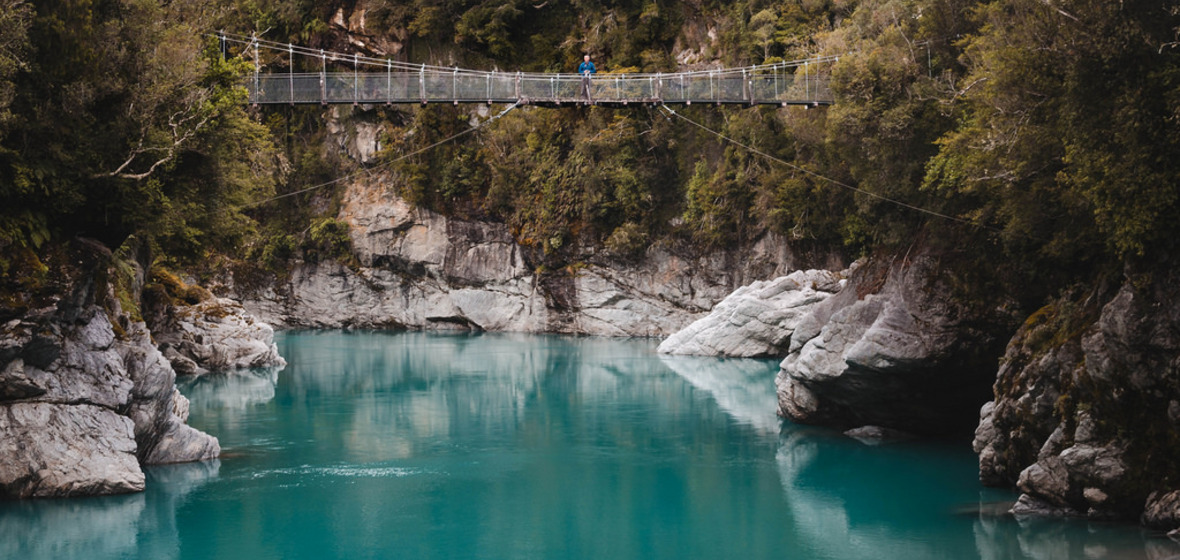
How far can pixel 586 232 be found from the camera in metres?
42.7

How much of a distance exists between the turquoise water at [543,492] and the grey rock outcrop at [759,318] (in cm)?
483

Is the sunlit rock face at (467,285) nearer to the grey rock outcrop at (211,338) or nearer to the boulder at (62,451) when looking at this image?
the grey rock outcrop at (211,338)

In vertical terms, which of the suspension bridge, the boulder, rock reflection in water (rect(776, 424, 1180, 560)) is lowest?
rock reflection in water (rect(776, 424, 1180, 560))

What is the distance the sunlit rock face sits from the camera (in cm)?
4075

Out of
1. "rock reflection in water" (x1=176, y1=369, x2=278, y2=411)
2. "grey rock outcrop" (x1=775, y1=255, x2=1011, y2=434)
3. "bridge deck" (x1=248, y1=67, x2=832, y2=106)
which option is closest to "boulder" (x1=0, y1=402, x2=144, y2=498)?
"rock reflection in water" (x1=176, y1=369, x2=278, y2=411)

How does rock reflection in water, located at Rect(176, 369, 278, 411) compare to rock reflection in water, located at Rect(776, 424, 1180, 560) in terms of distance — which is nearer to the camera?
rock reflection in water, located at Rect(776, 424, 1180, 560)

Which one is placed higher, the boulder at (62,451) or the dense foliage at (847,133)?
the dense foliage at (847,133)

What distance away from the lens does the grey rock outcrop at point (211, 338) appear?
1164 inches

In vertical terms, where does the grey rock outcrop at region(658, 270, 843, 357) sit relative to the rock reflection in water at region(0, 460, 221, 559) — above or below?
above

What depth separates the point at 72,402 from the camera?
14.8 metres

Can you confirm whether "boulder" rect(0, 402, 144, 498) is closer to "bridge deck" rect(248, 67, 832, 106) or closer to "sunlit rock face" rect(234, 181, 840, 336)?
"bridge deck" rect(248, 67, 832, 106)

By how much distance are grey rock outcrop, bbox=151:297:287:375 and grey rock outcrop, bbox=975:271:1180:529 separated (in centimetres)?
2214

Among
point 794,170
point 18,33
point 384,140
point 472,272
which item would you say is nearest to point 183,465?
point 18,33

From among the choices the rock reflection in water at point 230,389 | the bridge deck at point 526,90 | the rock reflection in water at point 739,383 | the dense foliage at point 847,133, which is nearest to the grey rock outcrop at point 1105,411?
the dense foliage at point 847,133
